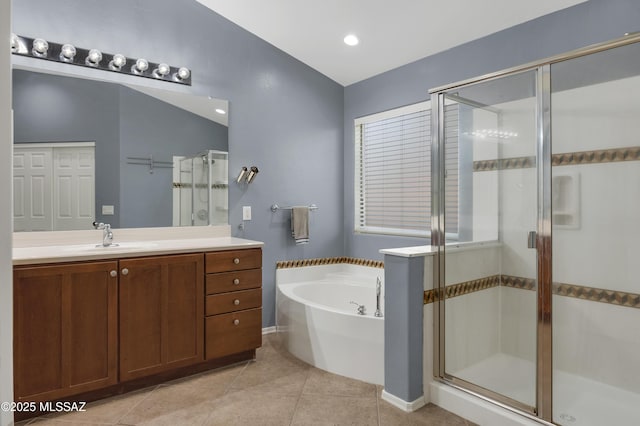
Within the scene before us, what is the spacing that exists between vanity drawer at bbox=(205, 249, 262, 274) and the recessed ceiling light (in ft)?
6.20

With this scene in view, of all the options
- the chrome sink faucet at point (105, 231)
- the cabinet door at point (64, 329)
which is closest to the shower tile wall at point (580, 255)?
the cabinet door at point (64, 329)

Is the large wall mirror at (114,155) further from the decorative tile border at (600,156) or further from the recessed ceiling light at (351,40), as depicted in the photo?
the decorative tile border at (600,156)

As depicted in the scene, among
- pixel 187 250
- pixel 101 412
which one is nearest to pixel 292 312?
pixel 187 250

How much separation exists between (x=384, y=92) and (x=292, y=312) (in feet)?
7.11

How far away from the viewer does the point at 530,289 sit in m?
2.12

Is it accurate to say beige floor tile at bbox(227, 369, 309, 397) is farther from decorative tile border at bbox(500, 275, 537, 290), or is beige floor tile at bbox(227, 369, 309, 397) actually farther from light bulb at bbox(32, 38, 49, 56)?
light bulb at bbox(32, 38, 49, 56)

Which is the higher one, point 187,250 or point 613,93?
point 613,93

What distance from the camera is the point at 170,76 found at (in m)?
2.99

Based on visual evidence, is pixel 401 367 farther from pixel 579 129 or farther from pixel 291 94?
pixel 291 94

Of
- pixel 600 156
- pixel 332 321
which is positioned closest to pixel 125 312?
pixel 332 321

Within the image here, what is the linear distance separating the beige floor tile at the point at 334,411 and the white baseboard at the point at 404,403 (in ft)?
0.29

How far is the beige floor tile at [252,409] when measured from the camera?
6.68 feet

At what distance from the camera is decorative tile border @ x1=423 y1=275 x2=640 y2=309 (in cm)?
212

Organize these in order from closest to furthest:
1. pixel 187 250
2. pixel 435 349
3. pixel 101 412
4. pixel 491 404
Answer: pixel 491 404 → pixel 101 412 → pixel 435 349 → pixel 187 250
